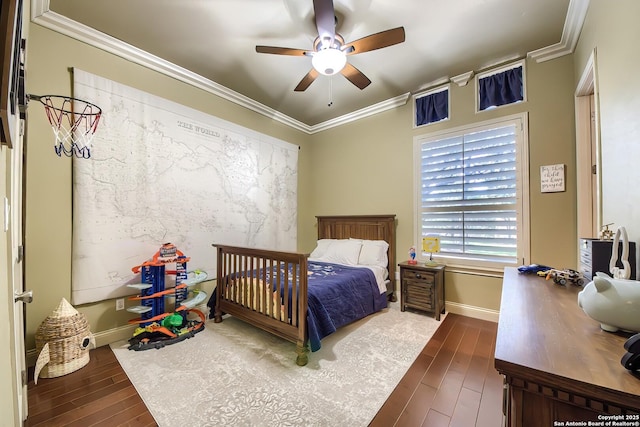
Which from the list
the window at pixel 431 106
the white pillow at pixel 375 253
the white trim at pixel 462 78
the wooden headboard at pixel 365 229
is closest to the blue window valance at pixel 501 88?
the white trim at pixel 462 78

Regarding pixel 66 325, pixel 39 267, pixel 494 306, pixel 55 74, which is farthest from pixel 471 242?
pixel 55 74

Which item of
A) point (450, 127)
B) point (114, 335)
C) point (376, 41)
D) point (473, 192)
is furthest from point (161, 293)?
point (450, 127)

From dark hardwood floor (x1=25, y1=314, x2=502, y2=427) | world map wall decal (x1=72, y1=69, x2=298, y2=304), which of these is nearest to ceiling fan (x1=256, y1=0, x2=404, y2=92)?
world map wall decal (x1=72, y1=69, x2=298, y2=304)

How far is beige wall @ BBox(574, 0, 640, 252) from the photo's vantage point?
4.04 feet

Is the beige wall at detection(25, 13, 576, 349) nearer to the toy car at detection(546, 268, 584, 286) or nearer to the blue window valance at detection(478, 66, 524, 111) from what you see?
the blue window valance at detection(478, 66, 524, 111)

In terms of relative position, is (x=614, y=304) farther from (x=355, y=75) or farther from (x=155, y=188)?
(x=155, y=188)

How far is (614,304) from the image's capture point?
806mm

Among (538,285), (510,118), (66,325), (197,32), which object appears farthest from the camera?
(510,118)

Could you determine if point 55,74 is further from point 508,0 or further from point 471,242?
point 471,242

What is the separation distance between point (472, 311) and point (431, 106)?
269cm

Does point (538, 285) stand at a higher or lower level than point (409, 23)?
lower

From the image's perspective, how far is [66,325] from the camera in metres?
2.01

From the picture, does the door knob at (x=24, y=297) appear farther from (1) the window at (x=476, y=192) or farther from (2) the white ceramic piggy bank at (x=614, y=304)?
(1) the window at (x=476, y=192)

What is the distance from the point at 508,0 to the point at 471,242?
7.74 feet
